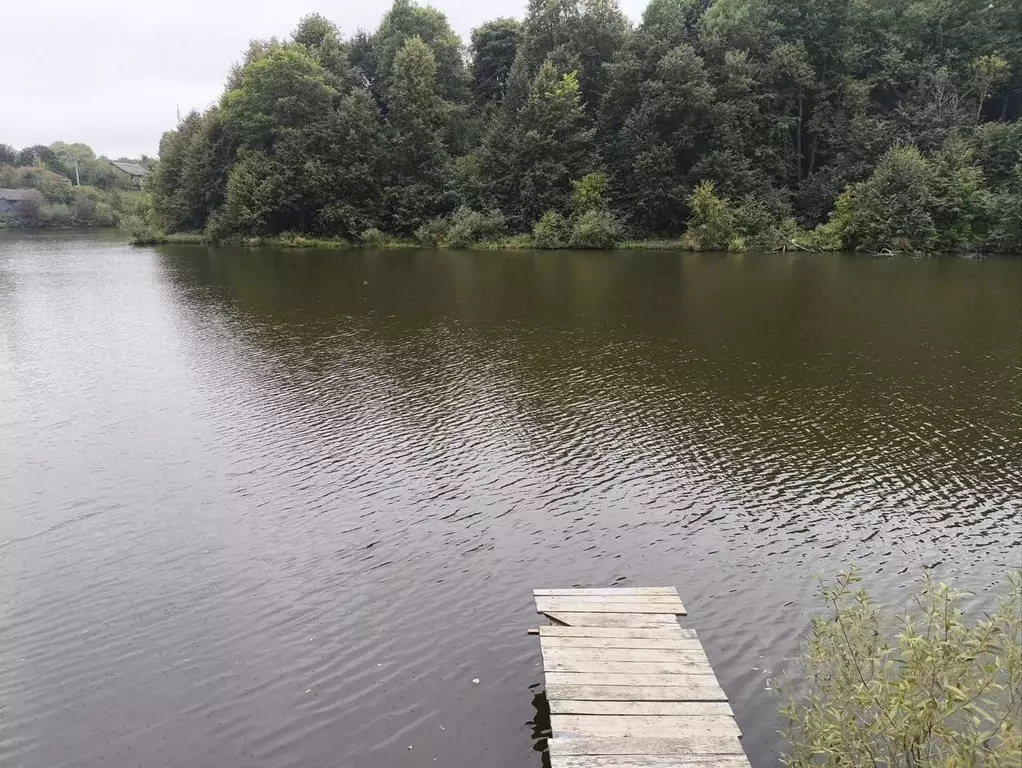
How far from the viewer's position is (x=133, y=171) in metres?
122

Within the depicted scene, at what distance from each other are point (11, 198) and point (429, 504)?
4354 inches

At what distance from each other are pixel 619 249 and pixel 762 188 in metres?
12.3

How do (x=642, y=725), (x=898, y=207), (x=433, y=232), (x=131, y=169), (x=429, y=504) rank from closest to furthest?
(x=642, y=725)
(x=429, y=504)
(x=898, y=207)
(x=433, y=232)
(x=131, y=169)

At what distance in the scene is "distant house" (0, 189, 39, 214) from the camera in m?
93.9

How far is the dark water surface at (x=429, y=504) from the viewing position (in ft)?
25.8

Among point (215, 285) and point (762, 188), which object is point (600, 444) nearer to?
point (215, 285)

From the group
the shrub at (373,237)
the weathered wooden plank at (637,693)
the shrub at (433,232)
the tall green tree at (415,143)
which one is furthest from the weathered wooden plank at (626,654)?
the tall green tree at (415,143)

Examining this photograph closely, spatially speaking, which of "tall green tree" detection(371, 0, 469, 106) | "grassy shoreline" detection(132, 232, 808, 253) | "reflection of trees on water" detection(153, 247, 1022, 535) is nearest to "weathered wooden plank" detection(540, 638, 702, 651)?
"reflection of trees on water" detection(153, 247, 1022, 535)

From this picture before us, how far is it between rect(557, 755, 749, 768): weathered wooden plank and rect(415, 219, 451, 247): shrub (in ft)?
175

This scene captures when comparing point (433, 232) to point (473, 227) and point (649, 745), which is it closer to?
point (473, 227)

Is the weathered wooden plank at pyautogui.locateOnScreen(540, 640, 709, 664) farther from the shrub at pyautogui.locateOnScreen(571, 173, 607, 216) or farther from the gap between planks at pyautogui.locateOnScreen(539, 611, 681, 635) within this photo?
the shrub at pyautogui.locateOnScreen(571, 173, 607, 216)

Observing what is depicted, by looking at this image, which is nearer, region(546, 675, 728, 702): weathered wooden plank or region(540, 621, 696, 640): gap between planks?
region(546, 675, 728, 702): weathered wooden plank

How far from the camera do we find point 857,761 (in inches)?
239

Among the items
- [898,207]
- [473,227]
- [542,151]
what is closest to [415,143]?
[473,227]
